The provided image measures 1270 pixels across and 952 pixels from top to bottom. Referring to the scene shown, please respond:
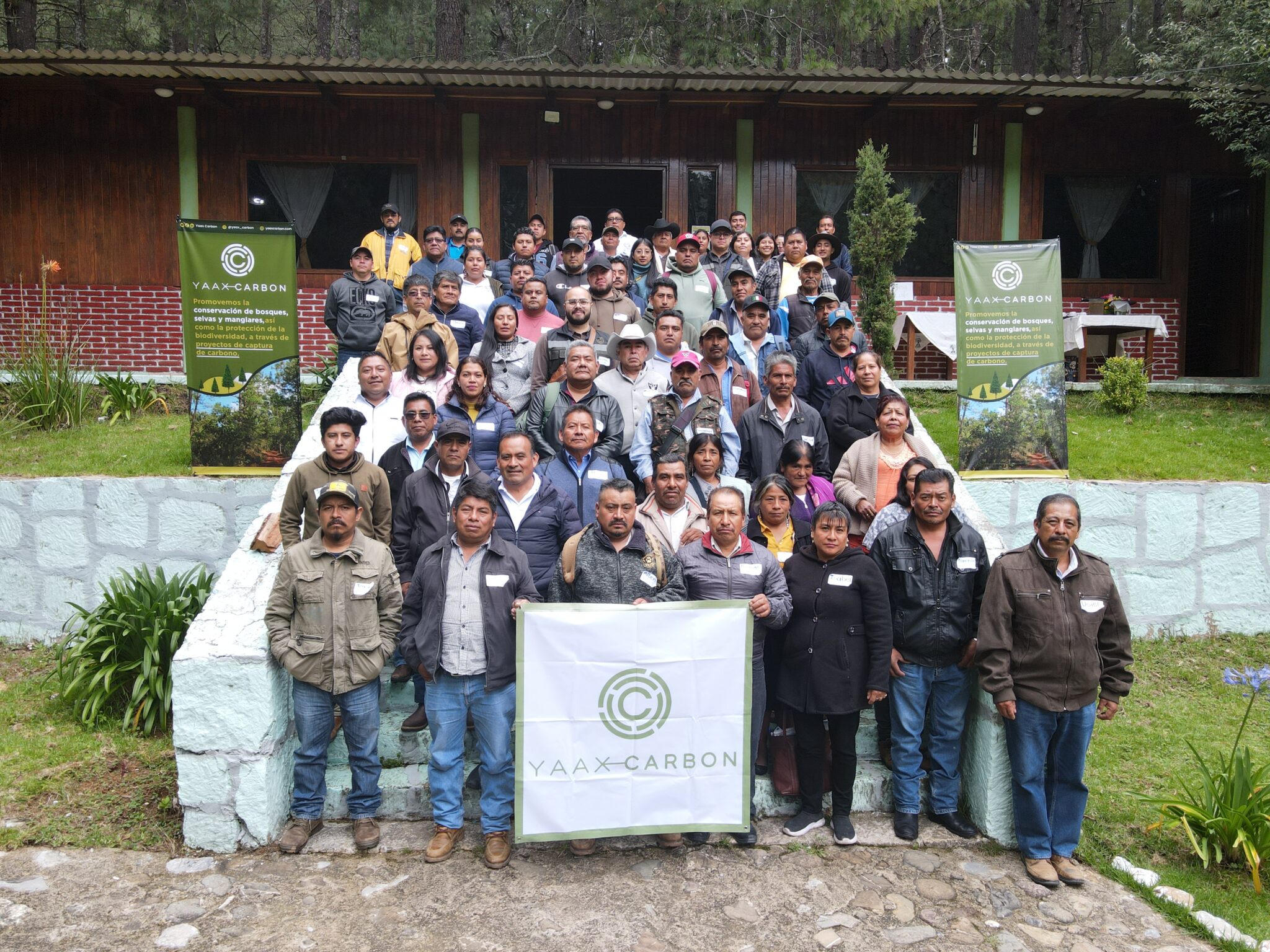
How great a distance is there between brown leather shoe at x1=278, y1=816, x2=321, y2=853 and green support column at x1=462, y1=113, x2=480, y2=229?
32.0 feet

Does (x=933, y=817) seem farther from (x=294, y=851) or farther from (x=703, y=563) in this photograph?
(x=294, y=851)

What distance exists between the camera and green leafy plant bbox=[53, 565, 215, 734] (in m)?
6.06

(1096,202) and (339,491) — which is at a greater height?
(1096,202)

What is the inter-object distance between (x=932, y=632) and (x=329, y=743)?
3156mm

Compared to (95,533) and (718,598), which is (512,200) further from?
(718,598)

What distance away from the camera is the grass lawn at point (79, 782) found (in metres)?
4.99

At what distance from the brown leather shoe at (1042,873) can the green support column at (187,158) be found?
1227cm

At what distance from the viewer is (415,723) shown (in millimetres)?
5480

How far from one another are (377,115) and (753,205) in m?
5.21

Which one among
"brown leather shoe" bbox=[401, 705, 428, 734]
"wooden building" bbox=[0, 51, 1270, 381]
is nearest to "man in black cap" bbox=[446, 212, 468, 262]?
"wooden building" bbox=[0, 51, 1270, 381]

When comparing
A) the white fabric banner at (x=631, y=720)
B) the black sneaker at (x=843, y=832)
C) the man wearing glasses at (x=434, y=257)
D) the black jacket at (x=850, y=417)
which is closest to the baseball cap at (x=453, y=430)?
the white fabric banner at (x=631, y=720)

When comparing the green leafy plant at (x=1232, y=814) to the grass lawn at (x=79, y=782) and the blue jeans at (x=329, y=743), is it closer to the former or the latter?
the blue jeans at (x=329, y=743)

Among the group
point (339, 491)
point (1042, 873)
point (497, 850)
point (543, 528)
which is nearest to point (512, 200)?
point (543, 528)

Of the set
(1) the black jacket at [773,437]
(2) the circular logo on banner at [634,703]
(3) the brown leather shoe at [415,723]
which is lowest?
(3) the brown leather shoe at [415,723]
